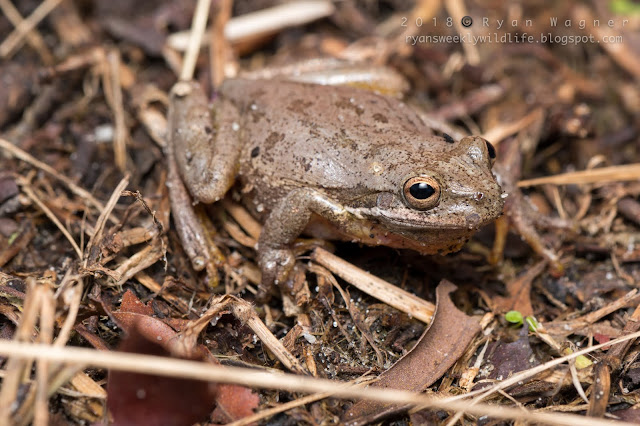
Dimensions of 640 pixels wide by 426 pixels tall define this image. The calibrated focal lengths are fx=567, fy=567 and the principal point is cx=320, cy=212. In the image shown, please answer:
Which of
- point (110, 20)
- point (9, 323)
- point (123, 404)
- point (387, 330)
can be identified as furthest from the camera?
point (110, 20)

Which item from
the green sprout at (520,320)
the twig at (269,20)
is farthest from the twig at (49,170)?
the green sprout at (520,320)

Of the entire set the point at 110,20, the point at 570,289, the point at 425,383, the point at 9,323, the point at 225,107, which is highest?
the point at 110,20

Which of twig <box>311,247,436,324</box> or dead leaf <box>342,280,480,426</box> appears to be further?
twig <box>311,247,436,324</box>

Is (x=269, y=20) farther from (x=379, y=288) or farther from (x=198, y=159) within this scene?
(x=379, y=288)

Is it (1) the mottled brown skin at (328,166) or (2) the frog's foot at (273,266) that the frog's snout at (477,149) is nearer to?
(1) the mottled brown skin at (328,166)

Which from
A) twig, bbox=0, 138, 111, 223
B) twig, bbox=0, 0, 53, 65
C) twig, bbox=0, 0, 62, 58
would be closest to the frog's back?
twig, bbox=0, 138, 111, 223

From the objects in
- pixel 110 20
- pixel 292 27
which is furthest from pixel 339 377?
pixel 110 20

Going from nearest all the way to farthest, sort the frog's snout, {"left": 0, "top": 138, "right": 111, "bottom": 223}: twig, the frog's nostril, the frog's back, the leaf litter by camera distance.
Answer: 1. the leaf litter
2. the frog's nostril
3. the frog's snout
4. the frog's back
5. {"left": 0, "top": 138, "right": 111, "bottom": 223}: twig

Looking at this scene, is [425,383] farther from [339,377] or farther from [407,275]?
[407,275]

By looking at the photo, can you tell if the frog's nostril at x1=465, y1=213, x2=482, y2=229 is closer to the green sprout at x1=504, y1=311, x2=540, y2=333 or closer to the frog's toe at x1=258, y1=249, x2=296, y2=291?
the green sprout at x1=504, y1=311, x2=540, y2=333
